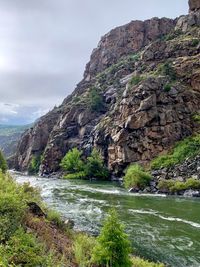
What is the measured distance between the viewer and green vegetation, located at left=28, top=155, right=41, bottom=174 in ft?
463

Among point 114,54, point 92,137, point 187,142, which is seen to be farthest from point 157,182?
point 114,54

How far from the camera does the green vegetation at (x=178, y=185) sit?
65750mm

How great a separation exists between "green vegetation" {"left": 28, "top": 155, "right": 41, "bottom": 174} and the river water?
78921mm

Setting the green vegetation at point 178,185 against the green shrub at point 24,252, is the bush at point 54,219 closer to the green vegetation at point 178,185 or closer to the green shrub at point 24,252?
the green shrub at point 24,252

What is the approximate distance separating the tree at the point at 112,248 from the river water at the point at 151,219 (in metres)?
8.54

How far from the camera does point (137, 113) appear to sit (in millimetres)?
98438

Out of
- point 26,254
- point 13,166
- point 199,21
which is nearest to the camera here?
point 26,254

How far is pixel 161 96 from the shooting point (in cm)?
9912

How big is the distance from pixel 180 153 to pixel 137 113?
18089 mm

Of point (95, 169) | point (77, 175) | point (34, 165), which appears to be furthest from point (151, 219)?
point (34, 165)

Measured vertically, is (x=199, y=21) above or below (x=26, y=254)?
above

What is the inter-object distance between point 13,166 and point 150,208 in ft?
416

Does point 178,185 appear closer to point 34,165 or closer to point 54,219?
point 54,219

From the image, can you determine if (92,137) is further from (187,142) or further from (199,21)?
(199,21)
